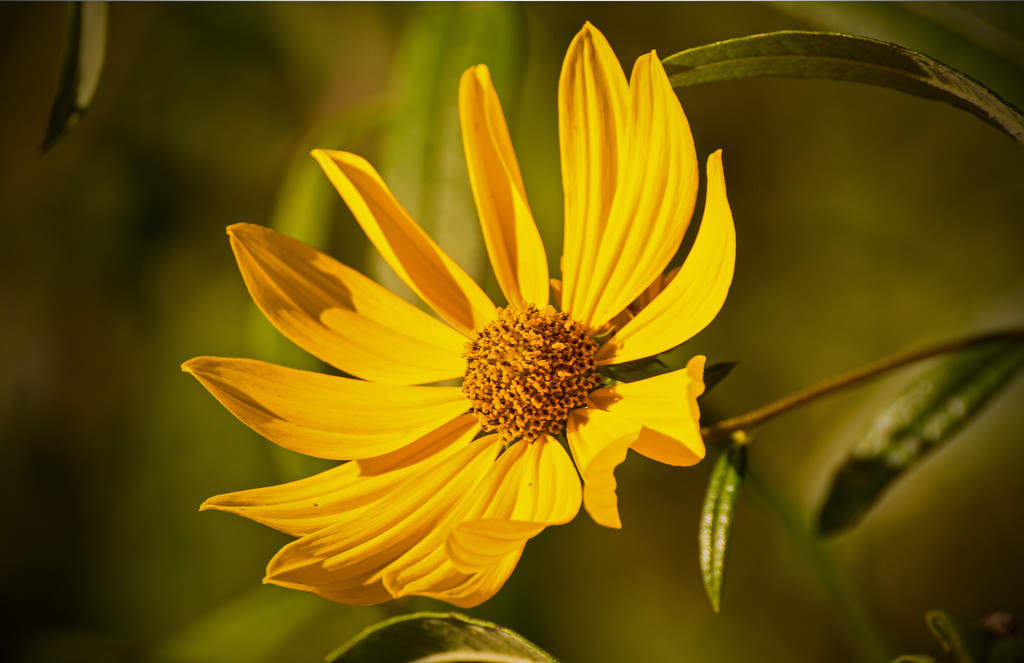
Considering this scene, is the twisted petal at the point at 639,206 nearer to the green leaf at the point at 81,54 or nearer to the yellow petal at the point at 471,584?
the yellow petal at the point at 471,584

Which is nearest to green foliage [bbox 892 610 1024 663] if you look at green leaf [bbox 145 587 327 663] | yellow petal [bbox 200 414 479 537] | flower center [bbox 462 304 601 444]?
flower center [bbox 462 304 601 444]

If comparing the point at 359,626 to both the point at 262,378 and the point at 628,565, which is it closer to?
the point at 628,565

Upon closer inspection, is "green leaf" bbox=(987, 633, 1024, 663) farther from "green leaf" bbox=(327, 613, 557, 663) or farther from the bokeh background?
the bokeh background

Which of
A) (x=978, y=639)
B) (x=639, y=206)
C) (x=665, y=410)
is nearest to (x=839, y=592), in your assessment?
(x=978, y=639)

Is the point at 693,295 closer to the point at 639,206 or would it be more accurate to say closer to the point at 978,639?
the point at 639,206

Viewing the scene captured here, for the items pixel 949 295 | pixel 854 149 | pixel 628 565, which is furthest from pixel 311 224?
pixel 949 295

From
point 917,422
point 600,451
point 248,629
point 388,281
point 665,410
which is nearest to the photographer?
point 600,451
